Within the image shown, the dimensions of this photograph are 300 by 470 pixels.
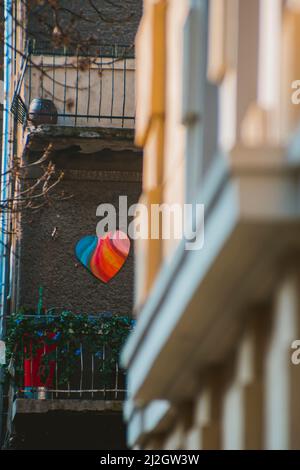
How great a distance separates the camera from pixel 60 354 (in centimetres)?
1716

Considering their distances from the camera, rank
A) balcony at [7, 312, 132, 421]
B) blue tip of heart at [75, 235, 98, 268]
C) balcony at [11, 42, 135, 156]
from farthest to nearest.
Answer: blue tip of heart at [75, 235, 98, 268] < balcony at [11, 42, 135, 156] < balcony at [7, 312, 132, 421]

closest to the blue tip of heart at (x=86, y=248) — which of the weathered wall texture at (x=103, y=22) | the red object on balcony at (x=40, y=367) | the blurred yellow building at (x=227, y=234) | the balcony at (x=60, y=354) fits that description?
the balcony at (x=60, y=354)

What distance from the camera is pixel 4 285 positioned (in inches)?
741

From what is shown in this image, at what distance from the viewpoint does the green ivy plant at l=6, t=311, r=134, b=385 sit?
55.9 feet

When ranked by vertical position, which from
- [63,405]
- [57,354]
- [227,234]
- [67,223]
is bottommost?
[63,405]

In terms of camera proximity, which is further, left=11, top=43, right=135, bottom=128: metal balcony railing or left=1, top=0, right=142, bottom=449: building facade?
left=11, top=43, right=135, bottom=128: metal balcony railing

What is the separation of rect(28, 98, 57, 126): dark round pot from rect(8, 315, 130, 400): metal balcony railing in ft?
6.93

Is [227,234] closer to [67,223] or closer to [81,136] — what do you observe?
[81,136]

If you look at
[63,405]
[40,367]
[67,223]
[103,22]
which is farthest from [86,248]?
[103,22]

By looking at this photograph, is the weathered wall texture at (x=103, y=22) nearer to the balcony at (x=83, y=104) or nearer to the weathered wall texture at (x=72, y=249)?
the balcony at (x=83, y=104)

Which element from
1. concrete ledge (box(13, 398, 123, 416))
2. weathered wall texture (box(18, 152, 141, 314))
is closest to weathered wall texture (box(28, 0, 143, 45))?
weathered wall texture (box(18, 152, 141, 314))

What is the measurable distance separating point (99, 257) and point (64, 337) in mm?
1672

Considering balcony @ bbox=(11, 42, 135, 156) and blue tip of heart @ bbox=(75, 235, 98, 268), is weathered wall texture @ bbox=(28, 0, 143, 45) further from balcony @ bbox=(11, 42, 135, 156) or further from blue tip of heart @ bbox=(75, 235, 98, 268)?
blue tip of heart @ bbox=(75, 235, 98, 268)
